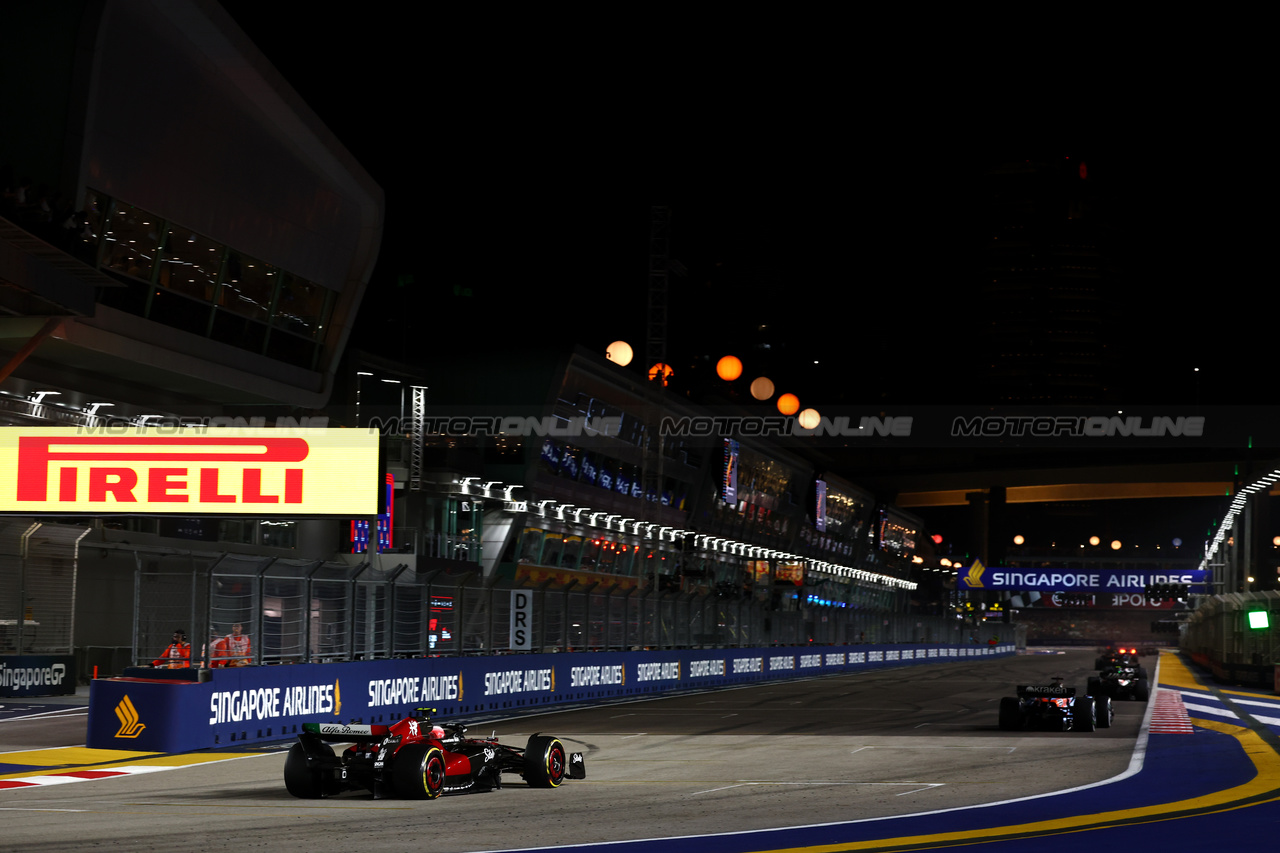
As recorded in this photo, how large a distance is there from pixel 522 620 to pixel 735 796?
16.8m

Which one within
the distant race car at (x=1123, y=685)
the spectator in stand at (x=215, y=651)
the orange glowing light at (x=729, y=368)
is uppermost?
the orange glowing light at (x=729, y=368)

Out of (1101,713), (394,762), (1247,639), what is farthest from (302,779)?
(1247,639)

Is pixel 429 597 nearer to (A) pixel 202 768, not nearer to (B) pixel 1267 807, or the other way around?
(A) pixel 202 768

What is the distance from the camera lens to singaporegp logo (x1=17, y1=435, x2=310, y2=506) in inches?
936

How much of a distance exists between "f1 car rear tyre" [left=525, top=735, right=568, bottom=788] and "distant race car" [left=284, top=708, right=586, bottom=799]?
1.12 ft

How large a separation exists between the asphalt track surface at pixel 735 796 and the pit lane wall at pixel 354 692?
0.56m

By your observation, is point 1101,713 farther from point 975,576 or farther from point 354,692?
point 975,576

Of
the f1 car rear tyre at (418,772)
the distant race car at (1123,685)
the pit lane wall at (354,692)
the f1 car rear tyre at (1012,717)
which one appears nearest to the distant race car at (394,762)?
the f1 car rear tyre at (418,772)

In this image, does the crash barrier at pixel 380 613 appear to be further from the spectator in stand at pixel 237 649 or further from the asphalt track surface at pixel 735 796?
the asphalt track surface at pixel 735 796

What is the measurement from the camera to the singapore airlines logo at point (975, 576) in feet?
414

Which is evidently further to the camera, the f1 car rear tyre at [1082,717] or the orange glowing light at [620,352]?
the orange glowing light at [620,352]

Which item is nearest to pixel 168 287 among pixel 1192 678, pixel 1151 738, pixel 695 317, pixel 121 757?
pixel 121 757

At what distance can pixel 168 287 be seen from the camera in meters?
31.8

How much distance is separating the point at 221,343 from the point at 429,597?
11.3 meters
